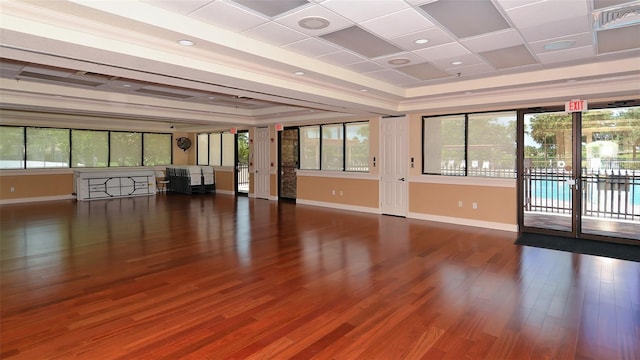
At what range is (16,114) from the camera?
9.45 metres

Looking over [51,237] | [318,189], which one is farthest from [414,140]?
[51,237]

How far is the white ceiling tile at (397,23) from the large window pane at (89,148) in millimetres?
11981

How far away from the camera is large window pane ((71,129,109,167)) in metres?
12.2

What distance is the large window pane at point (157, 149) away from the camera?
13953 millimetres

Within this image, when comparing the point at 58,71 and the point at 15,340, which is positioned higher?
the point at 58,71

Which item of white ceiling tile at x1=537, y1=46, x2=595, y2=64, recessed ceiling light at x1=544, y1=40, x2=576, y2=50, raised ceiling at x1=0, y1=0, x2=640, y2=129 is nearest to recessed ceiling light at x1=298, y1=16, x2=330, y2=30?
raised ceiling at x1=0, y1=0, x2=640, y2=129

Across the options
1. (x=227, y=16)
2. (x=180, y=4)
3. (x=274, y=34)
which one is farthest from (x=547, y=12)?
(x=180, y=4)

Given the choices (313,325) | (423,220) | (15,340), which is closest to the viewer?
(15,340)

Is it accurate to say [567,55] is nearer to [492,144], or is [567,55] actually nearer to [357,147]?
[492,144]

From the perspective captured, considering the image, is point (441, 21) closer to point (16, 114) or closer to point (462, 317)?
point (462, 317)

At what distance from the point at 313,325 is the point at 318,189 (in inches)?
287

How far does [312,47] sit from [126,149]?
1141 centimetres

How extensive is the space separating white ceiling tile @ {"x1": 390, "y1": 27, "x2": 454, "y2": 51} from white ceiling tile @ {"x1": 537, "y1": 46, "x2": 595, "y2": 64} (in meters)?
1.49

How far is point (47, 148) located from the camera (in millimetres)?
11609
